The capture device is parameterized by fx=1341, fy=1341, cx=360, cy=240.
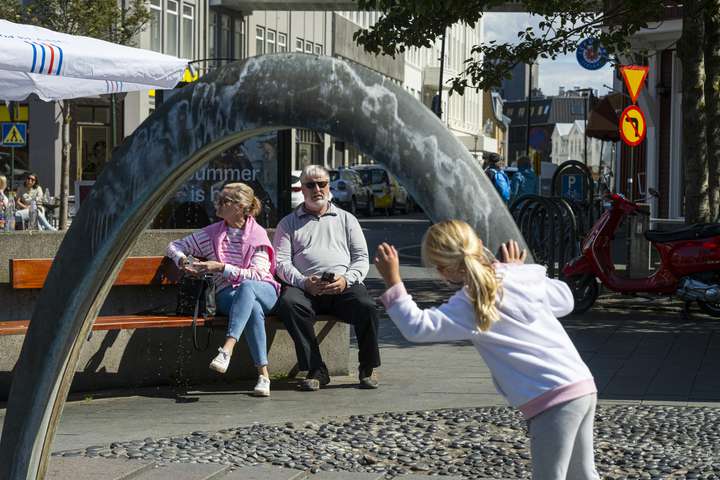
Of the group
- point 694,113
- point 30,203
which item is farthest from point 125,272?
point 30,203

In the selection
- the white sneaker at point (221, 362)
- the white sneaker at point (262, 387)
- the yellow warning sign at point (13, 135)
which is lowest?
the white sneaker at point (262, 387)

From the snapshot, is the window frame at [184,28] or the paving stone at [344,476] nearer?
the paving stone at [344,476]

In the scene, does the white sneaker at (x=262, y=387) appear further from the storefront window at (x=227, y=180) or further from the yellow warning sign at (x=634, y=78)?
the yellow warning sign at (x=634, y=78)

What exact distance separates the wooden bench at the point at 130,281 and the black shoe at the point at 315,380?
0.48 m

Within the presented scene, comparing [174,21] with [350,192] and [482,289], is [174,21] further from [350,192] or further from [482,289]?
[482,289]

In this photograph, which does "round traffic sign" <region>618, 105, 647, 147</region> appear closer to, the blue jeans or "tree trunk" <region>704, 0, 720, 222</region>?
"tree trunk" <region>704, 0, 720, 222</region>

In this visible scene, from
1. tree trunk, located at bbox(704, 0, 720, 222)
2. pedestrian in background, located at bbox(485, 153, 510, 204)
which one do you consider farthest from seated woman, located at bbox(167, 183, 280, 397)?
pedestrian in background, located at bbox(485, 153, 510, 204)

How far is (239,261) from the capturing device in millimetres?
8844

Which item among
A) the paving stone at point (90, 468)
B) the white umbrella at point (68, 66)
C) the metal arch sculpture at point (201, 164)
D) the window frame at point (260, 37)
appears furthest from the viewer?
the window frame at point (260, 37)

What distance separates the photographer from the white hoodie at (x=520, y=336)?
383 cm

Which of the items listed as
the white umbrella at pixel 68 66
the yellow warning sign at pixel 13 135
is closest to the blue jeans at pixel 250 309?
the white umbrella at pixel 68 66

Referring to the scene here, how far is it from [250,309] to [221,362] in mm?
429

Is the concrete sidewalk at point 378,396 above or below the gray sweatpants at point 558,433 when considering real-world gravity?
below

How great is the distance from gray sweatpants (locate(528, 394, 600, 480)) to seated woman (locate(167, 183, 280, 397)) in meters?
4.67
